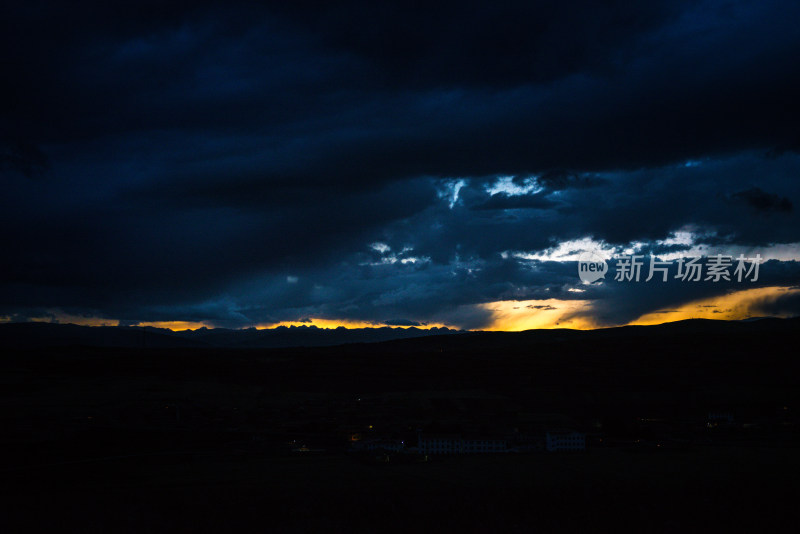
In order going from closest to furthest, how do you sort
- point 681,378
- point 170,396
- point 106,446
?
point 106,446, point 170,396, point 681,378

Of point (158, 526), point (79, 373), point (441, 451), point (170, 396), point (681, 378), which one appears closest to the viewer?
point (158, 526)

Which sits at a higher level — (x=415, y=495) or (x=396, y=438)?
(x=396, y=438)

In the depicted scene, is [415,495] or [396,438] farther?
[396,438]

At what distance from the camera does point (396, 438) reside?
53250mm

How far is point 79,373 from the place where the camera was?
108m

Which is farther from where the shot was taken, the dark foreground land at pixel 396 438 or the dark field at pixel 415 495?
the dark foreground land at pixel 396 438

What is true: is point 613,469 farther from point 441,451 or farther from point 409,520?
point 409,520

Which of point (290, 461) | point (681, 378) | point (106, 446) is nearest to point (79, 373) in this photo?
point (106, 446)

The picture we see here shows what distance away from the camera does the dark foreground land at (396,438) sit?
1234 inches

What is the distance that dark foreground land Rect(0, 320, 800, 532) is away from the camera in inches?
1234

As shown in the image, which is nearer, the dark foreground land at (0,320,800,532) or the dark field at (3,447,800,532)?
the dark field at (3,447,800,532)

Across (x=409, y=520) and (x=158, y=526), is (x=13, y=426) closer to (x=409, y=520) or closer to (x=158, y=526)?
(x=158, y=526)

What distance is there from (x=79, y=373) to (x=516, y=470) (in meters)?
93.3

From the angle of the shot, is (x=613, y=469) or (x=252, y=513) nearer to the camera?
(x=252, y=513)
